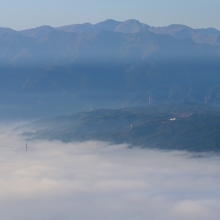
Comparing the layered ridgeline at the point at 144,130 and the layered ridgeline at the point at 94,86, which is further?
the layered ridgeline at the point at 94,86

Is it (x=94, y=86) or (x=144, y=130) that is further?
(x=94, y=86)

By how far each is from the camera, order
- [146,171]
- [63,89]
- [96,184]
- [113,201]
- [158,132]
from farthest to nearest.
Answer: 1. [63,89]
2. [158,132]
3. [146,171]
4. [96,184]
5. [113,201]

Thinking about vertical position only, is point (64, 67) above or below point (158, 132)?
above

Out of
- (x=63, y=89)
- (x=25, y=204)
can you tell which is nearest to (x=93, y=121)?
(x=25, y=204)

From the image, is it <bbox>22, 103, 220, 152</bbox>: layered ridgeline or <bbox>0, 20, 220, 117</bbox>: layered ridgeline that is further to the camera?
<bbox>0, 20, 220, 117</bbox>: layered ridgeline

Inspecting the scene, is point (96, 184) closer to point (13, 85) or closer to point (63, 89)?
point (63, 89)

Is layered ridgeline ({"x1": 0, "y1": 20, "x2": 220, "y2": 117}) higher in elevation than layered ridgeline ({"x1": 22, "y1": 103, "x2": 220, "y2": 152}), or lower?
higher

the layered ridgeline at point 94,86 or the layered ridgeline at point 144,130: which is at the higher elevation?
the layered ridgeline at point 94,86

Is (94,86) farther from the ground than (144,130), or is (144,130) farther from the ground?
(94,86)
